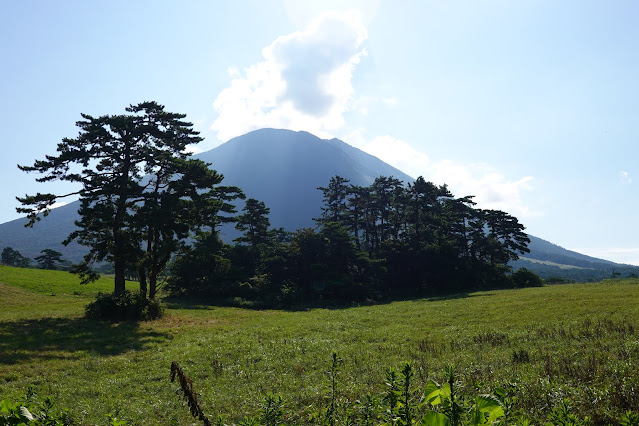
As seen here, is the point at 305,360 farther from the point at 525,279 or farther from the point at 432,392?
the point at 525,279

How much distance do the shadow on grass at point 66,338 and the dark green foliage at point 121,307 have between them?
1210 mm

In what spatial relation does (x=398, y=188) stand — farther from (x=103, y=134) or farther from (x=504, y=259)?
(x=103, y=134)

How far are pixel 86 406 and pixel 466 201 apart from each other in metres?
60.3

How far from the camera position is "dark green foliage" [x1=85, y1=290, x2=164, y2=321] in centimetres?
2434

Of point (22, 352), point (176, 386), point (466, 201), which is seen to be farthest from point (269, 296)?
point (466, 201)

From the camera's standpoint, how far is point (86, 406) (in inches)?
366

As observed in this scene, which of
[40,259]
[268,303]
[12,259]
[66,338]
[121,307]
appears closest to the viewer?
[66,338]

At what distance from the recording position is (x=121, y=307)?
2453 cm

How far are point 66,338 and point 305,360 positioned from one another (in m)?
14.1

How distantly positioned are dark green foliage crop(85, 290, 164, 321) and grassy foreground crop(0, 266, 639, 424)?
4.76ft

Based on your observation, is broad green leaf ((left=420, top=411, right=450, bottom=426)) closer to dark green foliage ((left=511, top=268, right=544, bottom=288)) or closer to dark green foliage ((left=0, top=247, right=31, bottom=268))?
dark green foliage ((left=511, top=268, right=544, bottom=288))

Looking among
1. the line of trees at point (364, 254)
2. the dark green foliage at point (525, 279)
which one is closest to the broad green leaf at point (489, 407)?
the line of trees at point (364, 254)

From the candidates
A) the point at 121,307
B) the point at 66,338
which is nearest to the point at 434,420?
the point at 66,338

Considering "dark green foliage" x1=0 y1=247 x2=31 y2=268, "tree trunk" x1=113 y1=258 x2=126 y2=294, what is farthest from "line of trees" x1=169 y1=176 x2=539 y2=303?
"dark green foliage" x1=0 y1=247 x2=31 y2=268
